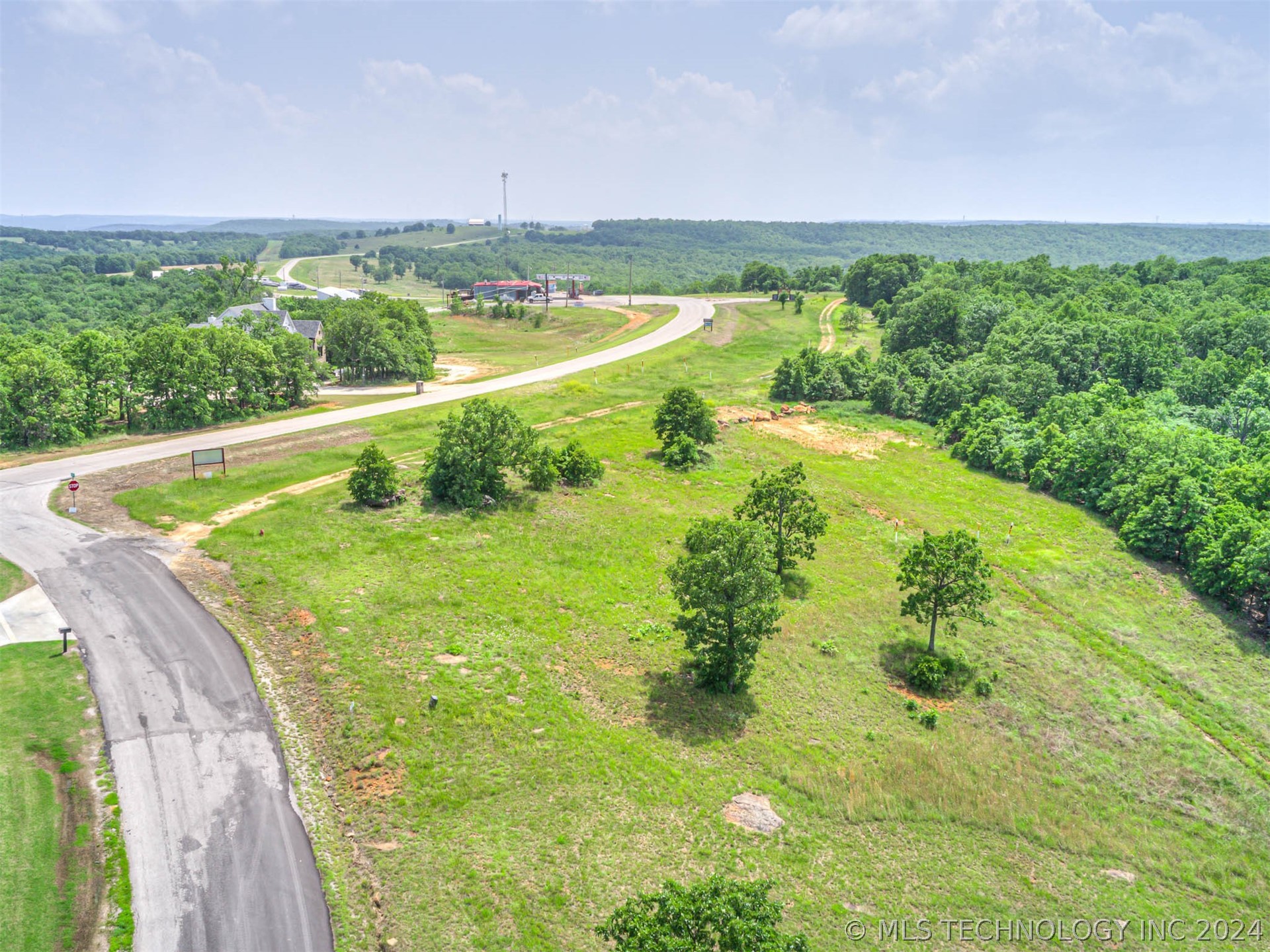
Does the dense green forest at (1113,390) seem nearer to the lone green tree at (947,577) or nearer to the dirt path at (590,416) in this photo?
the lone green tree at (947,577)

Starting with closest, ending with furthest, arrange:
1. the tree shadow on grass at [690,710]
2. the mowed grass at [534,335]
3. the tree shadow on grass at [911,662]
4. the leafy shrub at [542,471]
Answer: the tree shadow on grass at [690,710], the tree shadow on grass at [911,662], the leafy shrub at [542,471], the mowed grass at [534,335]

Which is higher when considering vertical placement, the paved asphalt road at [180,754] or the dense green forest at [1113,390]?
the dense green forest at [1113,390]

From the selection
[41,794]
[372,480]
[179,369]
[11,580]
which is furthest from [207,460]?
[41,794]

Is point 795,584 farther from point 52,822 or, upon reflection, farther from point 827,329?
point 827,329

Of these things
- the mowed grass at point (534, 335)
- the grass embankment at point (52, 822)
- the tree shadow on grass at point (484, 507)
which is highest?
the mowed grass at point (534, 335)

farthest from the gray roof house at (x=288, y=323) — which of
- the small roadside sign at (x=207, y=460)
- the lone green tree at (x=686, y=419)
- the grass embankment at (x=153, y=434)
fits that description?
the lone green tree at (x=686, y=419)

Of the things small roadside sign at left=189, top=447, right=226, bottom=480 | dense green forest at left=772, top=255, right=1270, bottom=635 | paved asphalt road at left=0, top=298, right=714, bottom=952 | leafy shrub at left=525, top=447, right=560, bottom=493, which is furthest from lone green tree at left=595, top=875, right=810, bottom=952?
small roadside sign at left=189, top=447, right=226, bottom=480
